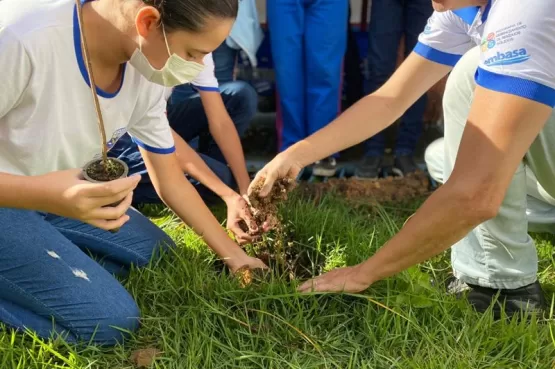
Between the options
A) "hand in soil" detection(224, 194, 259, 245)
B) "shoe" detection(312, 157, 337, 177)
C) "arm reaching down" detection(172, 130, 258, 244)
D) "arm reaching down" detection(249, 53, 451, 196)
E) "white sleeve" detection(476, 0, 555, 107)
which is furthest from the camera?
"shoe" detection(312, 157, 337, 177)

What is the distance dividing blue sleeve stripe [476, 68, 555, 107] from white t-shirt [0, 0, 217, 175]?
1.16 metres

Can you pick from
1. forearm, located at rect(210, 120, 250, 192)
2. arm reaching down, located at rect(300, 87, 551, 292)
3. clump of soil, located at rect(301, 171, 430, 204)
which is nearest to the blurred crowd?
clump of soil, located at rect(301, 171, 430, 204)

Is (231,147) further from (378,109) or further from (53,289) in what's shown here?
(53,289)

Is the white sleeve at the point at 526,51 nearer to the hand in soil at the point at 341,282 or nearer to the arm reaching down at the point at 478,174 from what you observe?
the arm reaching down at the point at 478,174

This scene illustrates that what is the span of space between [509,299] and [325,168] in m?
1.51

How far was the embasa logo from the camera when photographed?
1.62 meters

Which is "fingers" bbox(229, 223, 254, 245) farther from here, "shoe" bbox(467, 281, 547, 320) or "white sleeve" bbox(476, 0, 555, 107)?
"white sleeve" bbox(476, 0, 555, 107)

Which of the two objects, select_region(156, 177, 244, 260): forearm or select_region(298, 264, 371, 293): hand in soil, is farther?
select_region(156, 177, 244, 260): forearm

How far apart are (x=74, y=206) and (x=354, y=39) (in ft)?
8.59

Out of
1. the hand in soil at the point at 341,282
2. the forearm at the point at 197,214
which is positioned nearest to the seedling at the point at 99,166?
the forearm at the point at 197,214

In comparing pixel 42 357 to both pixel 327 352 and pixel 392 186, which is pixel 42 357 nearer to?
pixel 327 352

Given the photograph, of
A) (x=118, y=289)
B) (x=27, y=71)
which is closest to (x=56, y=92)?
(x=27, y=71)

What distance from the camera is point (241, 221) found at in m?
2.62

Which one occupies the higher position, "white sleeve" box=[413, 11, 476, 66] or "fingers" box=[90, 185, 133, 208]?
"white sleeve" box=[413, 11, 476, 66]
